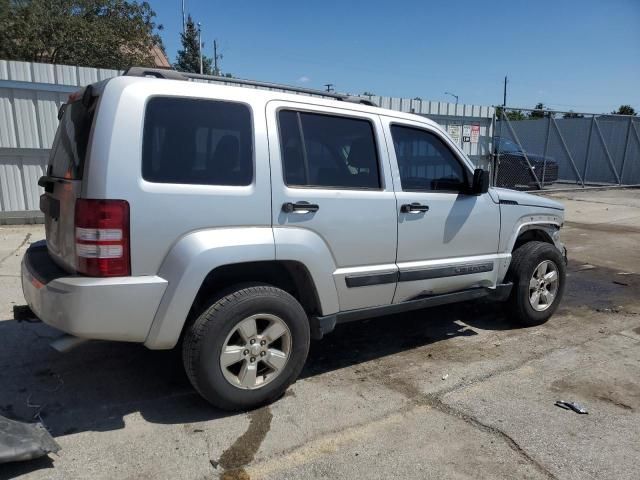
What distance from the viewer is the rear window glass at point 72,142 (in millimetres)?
2844

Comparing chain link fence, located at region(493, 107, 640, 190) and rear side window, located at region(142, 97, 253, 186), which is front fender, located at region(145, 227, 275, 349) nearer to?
rear side window, located at region(142, 97, 253, 186)

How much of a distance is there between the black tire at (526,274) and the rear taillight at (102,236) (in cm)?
348

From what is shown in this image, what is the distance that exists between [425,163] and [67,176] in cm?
264

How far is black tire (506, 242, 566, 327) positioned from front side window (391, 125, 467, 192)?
1.06 metres

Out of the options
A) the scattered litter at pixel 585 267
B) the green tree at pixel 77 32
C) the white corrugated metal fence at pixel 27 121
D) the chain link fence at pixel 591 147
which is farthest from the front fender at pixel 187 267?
the green tree at pixel 77 32

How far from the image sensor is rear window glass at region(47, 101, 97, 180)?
2.84 meters

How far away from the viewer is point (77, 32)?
21625 millimetres

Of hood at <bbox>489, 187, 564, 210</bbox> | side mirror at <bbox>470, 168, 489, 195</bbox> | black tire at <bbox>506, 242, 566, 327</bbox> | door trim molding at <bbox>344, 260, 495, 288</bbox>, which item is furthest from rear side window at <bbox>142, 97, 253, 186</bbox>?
black tire at <bbox>506, 242, 566, 327</bbox>

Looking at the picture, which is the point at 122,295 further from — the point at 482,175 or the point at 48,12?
Answer: the point at 48,12

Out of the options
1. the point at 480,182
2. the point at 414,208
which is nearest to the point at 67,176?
the point at 414,208

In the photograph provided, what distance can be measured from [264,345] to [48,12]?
78.9ft

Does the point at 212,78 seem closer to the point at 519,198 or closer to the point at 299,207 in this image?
the point at 299,207

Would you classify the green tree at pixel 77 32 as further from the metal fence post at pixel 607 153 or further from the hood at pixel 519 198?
the hood at pixel 519 198

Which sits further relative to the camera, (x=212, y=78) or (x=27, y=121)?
(x=27, y=121)
